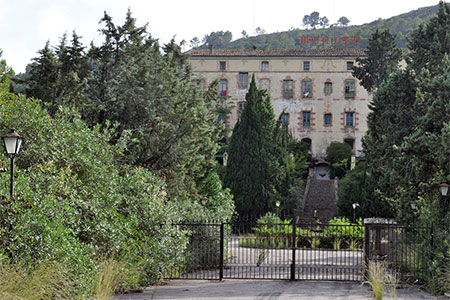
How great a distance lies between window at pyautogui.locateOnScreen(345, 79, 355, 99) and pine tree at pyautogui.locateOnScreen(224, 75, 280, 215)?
21.6 metres

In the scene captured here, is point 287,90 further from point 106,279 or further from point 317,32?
point 317,32

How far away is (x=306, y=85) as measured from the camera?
55844 millimetres

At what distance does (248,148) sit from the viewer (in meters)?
35.0

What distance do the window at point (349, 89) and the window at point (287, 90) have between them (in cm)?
514

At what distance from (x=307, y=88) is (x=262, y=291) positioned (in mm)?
44579

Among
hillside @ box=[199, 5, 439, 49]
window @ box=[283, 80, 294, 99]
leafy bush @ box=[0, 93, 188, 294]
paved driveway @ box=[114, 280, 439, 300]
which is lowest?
paved driveway @ box=[114, 280, 439, 300]

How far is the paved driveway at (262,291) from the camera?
11.8 meters

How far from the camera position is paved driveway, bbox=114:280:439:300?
11.8m

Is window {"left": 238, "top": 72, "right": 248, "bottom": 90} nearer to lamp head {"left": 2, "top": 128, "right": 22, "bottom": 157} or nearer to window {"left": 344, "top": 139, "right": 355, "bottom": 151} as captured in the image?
window {"left": 344, "top": 139, "right": 355, "bottom": 151}

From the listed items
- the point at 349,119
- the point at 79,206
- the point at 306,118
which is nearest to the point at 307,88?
the point at 306,118

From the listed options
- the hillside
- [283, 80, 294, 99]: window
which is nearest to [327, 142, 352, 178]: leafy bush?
[283, 80, 294, 99]: window

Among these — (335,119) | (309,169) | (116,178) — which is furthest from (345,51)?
(116,178)

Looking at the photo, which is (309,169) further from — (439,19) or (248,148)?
(439,19)

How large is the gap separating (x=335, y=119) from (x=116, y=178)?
44.3 meters
